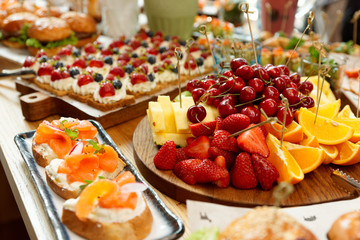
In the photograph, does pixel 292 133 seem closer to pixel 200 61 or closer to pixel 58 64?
pixel 200 61

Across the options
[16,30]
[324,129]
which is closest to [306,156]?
[324,129]

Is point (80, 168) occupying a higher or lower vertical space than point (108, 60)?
lower

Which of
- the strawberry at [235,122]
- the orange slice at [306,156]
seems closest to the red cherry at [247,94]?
the strawberry at [235,122]

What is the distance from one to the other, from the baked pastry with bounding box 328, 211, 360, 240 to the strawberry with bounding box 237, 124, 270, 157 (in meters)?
0.34

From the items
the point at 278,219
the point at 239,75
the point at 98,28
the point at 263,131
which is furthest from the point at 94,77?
the point at 98,28

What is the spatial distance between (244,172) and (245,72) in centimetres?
45

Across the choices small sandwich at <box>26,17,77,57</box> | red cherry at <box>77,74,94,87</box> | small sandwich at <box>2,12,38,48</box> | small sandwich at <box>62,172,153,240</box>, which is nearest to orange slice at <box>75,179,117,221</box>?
small sandwich at <box>62,172,153,240</box>

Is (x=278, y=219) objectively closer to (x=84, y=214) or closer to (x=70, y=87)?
(x=84, y=214)

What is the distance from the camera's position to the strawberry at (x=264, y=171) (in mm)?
1243

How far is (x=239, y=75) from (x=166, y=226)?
0.72m

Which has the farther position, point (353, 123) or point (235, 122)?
point (353, 123)

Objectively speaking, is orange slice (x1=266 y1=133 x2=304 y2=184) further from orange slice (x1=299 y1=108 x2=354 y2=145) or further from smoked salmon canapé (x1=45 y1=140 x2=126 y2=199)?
smoked salmon canapé (x1=45 y1=140 x2=126 y2=199)

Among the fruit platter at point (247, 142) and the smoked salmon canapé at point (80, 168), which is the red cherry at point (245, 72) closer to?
the fruit platter at point (247, 142)

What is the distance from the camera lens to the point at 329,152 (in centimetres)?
145
